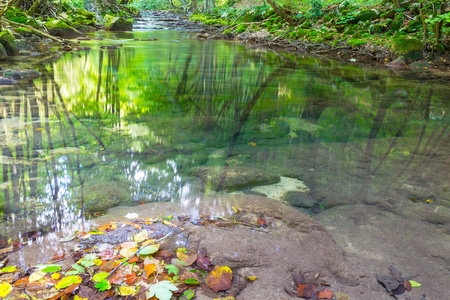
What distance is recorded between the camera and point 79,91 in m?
6.32

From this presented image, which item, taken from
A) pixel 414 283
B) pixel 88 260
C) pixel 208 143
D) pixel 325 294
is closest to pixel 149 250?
pixel 88 260

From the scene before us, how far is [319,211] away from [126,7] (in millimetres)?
40609

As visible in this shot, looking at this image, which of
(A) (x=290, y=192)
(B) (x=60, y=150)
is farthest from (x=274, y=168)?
(B) (x=60, y=150)

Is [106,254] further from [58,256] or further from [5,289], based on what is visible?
[5,289]

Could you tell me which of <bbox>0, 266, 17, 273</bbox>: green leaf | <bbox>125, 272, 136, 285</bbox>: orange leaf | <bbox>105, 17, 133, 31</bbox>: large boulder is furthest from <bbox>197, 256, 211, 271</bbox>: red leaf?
<bbox>105, 17, 133, 31</bbox>: large boulder

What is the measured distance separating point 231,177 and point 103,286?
1824 millimetres

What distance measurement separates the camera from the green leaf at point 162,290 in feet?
4.97

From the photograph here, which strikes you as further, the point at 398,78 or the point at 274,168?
the point at 398,78

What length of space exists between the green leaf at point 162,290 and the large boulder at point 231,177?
1.44 m

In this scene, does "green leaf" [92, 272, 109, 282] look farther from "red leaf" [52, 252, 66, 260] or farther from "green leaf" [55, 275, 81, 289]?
"red leaf" [52, 252, 66, 260]

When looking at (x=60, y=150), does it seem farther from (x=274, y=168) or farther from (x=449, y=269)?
(x=449, y=269)

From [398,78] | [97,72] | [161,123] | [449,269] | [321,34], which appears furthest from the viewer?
[321,34]

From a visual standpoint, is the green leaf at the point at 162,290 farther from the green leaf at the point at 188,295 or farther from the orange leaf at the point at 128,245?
the orange leaf at the point at 128,245

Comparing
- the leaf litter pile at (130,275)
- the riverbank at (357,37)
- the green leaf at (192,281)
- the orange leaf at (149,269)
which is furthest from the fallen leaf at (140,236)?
the riverbank at (357,37)
